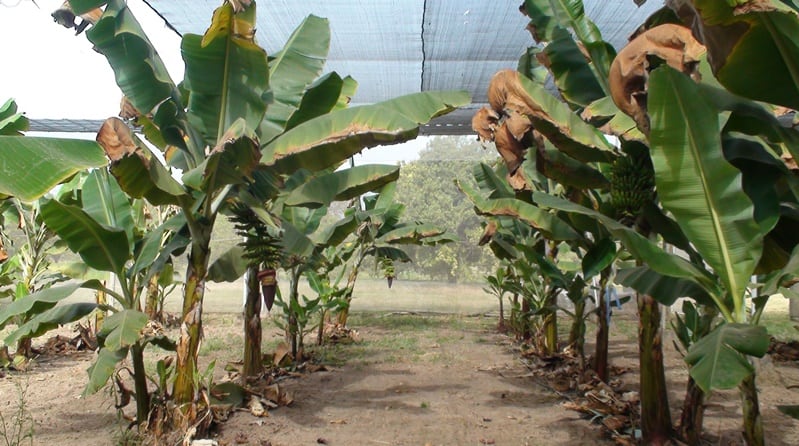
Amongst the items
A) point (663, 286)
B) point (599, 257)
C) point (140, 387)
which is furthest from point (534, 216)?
point (140, 387)

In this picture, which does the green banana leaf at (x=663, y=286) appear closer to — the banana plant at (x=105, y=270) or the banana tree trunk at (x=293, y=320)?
the banana plant at (x=105, y=270)

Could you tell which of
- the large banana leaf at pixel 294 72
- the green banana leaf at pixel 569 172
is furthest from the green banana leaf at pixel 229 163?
the green banana leaf at pixel 569 172

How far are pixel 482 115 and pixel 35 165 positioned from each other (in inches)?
109

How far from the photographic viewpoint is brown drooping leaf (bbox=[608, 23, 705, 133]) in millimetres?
2709

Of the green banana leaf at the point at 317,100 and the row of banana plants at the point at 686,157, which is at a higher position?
the green banana leaf at the point at 317,100

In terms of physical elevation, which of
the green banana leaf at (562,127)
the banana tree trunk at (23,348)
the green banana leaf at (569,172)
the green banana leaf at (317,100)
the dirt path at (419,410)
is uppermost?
the green banana leaf at (317,100)

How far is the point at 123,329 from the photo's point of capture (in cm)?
325

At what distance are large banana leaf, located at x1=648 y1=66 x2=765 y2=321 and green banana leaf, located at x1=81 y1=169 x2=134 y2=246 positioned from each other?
11.4 ft

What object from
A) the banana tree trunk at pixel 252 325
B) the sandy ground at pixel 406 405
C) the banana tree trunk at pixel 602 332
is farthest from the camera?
the banana tree trunk at pixel 252 325

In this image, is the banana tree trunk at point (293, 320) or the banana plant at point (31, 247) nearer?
the banana tree trunk at point (293, 320)

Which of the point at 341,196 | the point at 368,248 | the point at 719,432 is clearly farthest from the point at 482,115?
the point at 368,248

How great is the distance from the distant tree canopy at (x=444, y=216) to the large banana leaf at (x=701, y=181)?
35.4 ft

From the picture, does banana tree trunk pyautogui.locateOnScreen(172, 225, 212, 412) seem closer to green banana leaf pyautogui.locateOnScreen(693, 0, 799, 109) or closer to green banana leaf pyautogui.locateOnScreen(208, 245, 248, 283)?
green banana leaf pyautogui.locateOnScreen(208, 245, 248, 283)

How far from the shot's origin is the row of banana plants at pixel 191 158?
312 cm
